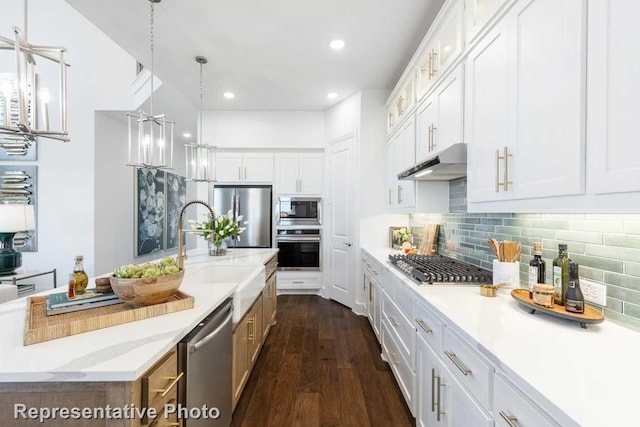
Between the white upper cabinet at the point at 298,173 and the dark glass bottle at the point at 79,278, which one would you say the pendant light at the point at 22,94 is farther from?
the white upper cabinet at the point at 298,173

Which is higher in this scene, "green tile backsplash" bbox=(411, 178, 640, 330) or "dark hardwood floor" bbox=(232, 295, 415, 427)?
"green tile backsplash" bbox=(411, 178, 640, 330)

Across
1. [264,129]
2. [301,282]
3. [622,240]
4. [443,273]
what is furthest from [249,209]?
[622,240]

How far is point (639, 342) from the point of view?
101 centimetres

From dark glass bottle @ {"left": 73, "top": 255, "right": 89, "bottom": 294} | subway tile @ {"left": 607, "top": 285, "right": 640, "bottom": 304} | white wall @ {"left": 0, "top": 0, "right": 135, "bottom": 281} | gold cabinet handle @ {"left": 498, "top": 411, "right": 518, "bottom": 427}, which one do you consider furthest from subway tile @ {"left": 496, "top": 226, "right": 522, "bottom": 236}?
white wall @ {"left": 0, "top": 0, "right": 135, "bottom": 281}

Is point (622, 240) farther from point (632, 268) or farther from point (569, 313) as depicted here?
point (569, 313)

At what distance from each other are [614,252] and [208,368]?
181 cm

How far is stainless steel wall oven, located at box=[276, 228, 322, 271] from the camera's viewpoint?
4773 mm

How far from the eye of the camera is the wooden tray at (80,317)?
1.03 metres

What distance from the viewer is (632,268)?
43.9 inches

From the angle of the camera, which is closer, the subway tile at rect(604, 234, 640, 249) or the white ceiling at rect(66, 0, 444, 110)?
the subway tile at rect(604, 234, 640, 249)

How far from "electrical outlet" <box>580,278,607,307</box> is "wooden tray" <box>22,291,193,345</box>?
69.5 inches

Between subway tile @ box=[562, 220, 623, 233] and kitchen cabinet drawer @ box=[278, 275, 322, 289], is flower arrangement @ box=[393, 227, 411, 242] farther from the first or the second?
subway tile @ box=[562, 220, 623, 233]

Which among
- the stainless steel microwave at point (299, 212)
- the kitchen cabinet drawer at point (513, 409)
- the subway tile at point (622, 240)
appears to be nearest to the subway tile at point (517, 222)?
the subway tile at point (622, 240)

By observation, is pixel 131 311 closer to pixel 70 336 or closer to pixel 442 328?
pixel 70 336
